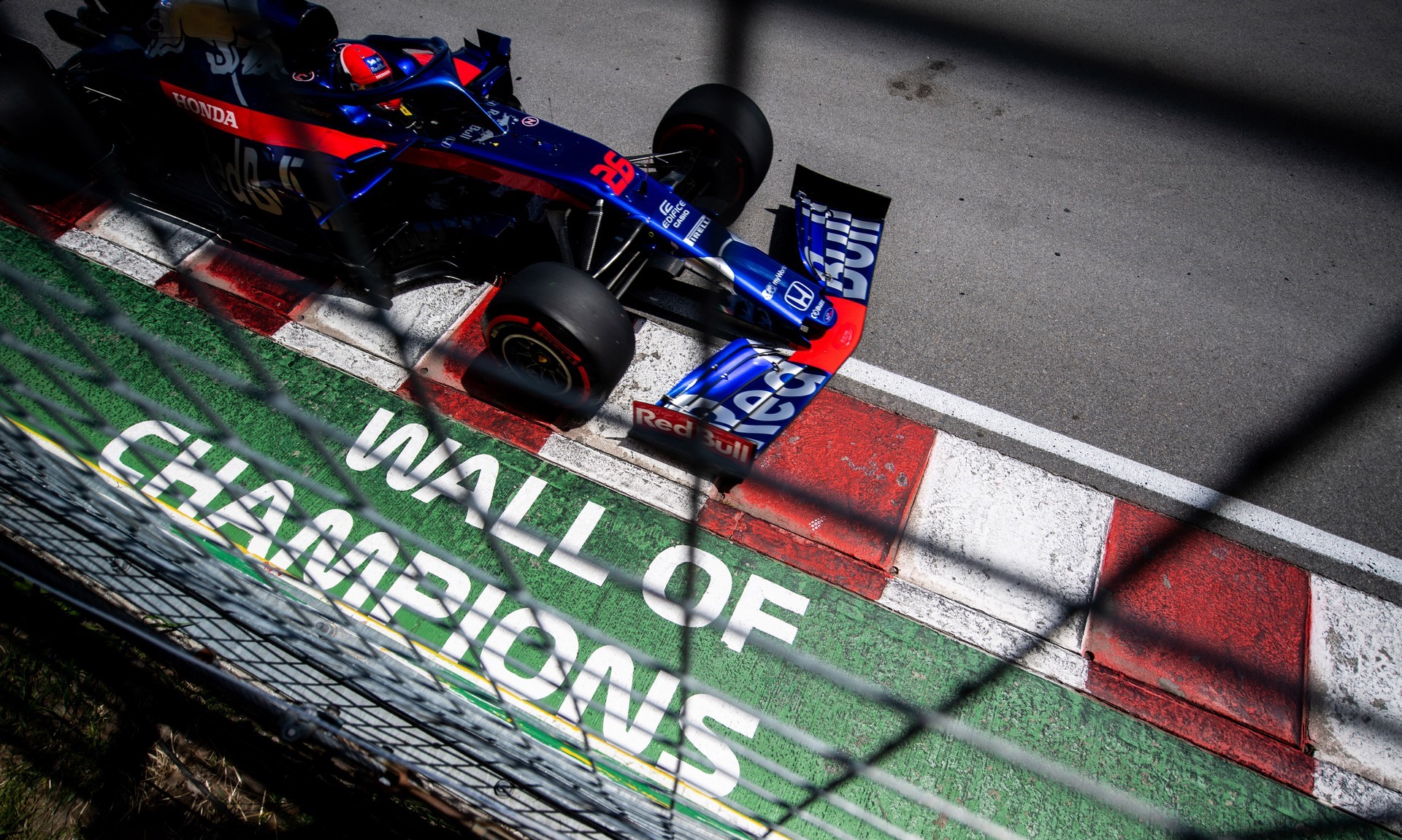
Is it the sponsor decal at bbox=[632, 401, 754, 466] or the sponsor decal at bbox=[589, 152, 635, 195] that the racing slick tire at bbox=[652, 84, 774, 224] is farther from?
the sponsor decal at bbox=[632, 401, 754, 466]

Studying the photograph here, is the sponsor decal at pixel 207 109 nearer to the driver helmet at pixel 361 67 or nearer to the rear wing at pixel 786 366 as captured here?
the driver helmet at pixel 361 67

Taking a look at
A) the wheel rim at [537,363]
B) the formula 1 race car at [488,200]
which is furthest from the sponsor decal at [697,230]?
the wheel rim at [537,363]

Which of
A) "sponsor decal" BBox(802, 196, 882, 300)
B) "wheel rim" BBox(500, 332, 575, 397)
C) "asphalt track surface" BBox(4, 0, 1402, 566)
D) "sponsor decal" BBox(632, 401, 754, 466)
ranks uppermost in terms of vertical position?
"asphalt track surface" BBox(4, 0, 1402, 566)

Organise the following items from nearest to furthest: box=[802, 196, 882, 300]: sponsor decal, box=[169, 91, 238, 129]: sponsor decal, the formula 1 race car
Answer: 1. the formula 1 race car
2. box=[169, 91, 238, 129]: sponsor decal
3. box=[802, 196, 882, 300]: sponsor decal

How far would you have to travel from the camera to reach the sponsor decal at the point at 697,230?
358 centimetres

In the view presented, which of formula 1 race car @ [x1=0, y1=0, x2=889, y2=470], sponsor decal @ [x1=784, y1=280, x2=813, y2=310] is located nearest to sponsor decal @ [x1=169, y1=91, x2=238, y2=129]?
formula 1 race car @ [x1=0, y1=0, x2=889, y2=470]

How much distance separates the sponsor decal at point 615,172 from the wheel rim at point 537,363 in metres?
0.73

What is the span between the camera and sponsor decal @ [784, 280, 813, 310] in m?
3.62

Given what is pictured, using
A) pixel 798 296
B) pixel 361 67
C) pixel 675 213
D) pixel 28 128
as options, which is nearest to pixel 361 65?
pixel 361 67

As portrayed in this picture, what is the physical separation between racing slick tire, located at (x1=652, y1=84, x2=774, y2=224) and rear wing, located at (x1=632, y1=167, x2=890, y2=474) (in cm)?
28

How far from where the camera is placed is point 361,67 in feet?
11.9

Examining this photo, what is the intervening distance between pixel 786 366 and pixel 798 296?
353 millimetres

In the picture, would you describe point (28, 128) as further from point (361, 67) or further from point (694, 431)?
point (694, 431)

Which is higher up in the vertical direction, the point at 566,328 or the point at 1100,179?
the point at 1100,179
